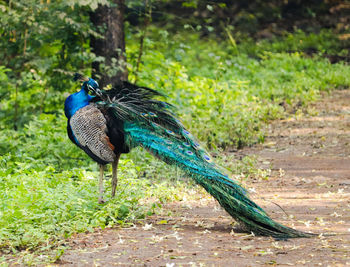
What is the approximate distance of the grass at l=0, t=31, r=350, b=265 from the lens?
485cm

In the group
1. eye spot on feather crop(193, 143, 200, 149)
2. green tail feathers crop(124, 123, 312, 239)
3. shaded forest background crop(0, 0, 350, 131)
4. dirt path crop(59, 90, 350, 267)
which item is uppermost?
shaded forest background crop(0, 0, 350, 131)

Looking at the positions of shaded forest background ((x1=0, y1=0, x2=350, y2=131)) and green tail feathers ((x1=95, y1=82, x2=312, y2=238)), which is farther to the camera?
shaded forest background ((x1=0, y1=0, x2=350, y2=131))

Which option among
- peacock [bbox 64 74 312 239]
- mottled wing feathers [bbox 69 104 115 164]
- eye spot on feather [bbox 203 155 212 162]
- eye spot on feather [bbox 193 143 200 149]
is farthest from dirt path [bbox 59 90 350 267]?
mottled wing feathers [bbox 69 104 115 164]

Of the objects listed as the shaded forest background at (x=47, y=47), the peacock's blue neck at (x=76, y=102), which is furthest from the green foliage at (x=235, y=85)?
the peacock's blue neck at (x=76, y=102)

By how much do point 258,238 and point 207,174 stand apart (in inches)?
29.0

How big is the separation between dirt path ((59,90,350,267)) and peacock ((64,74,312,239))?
16.3 inches

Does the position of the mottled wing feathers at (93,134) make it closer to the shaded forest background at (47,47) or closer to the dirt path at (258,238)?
the dirt path at (258,238)

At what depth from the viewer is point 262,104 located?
11.0 metres

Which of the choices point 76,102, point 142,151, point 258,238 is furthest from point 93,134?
point 142,151

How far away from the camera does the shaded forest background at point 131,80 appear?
513 centimetres

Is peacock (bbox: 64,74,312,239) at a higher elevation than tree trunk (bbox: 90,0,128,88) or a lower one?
lower

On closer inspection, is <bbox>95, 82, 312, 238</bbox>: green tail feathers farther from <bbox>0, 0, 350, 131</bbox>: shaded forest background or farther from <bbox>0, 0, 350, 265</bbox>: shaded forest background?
<bbox>0, 0, 350, 131</bbox>: shaded forest background

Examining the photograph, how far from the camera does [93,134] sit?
5414 millimetres

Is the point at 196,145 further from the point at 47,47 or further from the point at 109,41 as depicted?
the point at 47,47
